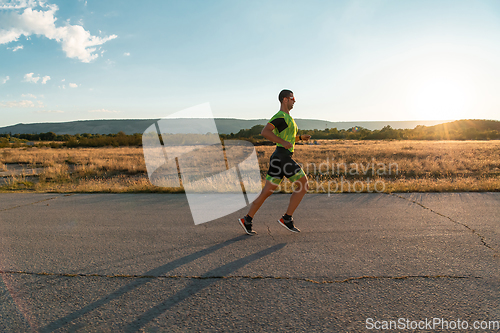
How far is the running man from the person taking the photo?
4.14 m

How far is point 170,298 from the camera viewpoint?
2664 mm

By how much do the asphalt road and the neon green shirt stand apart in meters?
1.52

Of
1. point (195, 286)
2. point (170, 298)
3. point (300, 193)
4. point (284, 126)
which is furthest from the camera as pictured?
point (300, 193)

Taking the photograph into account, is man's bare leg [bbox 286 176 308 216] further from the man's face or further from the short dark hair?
the short dark hair

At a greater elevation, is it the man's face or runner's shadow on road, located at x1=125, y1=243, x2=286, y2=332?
the man's face

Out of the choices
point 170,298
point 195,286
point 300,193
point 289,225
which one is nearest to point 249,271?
point 195,286

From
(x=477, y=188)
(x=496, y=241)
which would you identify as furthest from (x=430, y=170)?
(x=496, y=241)

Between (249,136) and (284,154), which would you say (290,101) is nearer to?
(284,154)

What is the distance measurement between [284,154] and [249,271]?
1817 mm

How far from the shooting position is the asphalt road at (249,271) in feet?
7.76

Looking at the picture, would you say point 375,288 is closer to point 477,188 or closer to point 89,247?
point 89,247

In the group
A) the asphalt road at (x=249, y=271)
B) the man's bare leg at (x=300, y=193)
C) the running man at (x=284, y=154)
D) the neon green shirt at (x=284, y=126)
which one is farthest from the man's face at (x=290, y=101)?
the asphalt road at (x=249, y=271)

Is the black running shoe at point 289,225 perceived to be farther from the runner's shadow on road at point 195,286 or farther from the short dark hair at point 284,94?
the short dark hair at point 284,94

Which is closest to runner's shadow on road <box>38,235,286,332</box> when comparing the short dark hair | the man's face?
the man's face
